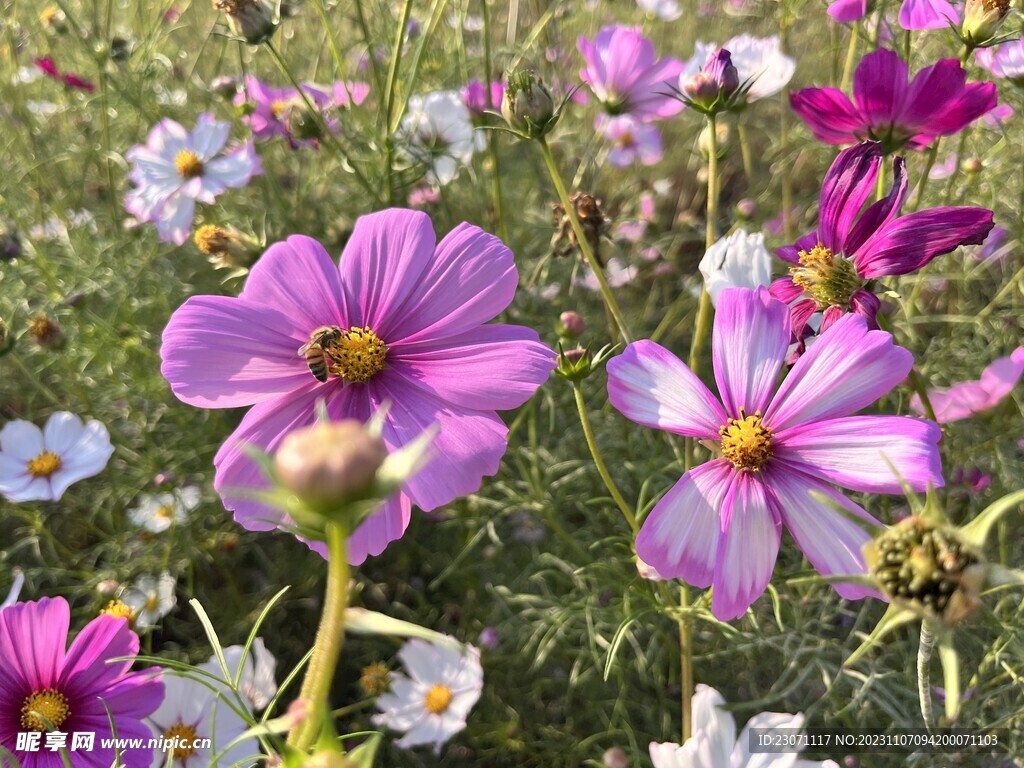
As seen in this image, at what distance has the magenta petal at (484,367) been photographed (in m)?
→ 0.53

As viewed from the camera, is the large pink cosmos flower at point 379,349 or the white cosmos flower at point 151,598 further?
the white cosmos flower at point 151,598

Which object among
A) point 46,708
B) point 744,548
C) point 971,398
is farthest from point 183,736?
point 971,398

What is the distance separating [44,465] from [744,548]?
3.04ft

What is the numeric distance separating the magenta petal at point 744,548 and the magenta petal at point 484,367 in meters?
0.16

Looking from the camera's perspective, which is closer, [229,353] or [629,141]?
[229,353]

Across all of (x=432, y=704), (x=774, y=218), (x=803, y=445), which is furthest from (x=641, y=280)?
(x=803, y=445)

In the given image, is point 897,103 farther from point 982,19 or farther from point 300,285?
point 300,285

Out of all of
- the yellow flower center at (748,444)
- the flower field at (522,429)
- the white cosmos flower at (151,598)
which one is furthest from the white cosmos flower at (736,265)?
the white cosmos flower at (151,598)

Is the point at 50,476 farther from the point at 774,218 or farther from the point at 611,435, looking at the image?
the point at 774,218

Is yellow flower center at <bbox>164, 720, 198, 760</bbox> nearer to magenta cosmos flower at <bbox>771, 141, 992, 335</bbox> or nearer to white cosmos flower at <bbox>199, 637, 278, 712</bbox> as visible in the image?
white cosmos flower at <bbox>199, 637, 278, 712</bbox>

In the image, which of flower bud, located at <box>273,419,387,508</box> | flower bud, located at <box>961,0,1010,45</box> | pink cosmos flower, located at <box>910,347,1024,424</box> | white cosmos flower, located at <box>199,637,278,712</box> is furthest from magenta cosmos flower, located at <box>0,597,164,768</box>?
flower bud, located at <box>961,0,1010,45</box>

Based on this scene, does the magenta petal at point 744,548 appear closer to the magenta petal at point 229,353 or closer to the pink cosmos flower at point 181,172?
the magenta petal at point 229,353

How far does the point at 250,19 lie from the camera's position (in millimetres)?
750

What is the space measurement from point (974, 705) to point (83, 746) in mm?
771
